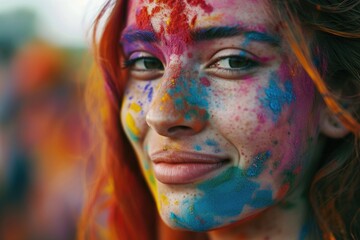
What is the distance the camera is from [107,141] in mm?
2072

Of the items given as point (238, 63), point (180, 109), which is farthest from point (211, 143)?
point (238, 63)

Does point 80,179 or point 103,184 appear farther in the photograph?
point 80,179

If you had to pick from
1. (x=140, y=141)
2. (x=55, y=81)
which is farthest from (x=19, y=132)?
(x=140, y=141)

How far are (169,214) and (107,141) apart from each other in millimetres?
507

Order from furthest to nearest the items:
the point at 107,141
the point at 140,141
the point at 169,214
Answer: the point at 107,141 < the point at 140,141 < the point at 169,214

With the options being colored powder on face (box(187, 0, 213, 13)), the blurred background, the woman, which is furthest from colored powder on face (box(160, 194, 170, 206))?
the blurred background

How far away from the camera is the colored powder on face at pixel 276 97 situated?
1576 mm

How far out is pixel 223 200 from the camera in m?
1.60

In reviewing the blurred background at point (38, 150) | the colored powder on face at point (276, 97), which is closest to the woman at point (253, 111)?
the colored powder on face at point (276, 97)

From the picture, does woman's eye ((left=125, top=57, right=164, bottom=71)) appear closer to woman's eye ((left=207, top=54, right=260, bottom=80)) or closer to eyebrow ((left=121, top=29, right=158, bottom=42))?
eyebrow ((left=121, top=29, right=158, bottom=42))

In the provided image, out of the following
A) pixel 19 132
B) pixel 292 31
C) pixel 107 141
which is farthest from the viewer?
pixel 19 132

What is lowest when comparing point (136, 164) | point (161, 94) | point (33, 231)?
point (33, 231)

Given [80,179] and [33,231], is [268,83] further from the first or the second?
[33,231]

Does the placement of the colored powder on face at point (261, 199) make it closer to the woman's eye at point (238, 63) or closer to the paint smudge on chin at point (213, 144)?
the paint smudge on chin at point (213, 144)
